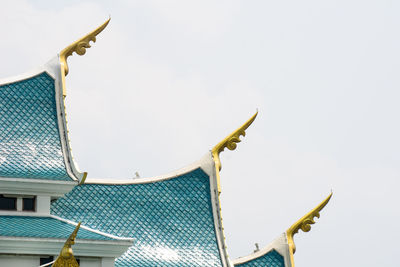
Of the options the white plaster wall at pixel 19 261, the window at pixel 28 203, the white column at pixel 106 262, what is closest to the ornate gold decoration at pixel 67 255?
the white plaster wall at pixel 19 261

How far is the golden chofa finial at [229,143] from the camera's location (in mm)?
36469

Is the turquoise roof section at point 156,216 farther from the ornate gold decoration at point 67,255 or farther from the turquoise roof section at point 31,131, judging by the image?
the ornate gold decoration at point 67,255

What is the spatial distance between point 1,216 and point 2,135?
242 cm

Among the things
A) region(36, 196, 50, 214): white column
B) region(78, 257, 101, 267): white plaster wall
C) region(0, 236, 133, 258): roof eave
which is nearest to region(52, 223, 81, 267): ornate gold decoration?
region(0, 236, 133, 258): roof eave

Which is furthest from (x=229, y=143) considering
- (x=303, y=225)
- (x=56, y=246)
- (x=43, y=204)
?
(x=56, y=246)

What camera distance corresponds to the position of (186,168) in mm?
36562

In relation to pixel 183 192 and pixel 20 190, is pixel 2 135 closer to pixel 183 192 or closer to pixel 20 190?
pixel 20 190

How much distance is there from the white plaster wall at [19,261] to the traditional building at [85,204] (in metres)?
0.02

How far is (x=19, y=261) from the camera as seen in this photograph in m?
31.5

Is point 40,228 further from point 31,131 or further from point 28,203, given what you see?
point 31,131

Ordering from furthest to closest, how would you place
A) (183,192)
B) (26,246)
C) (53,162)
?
1. (183,192)
2. (53,162)
3. (26,246)

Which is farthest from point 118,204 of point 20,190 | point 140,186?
point 20,190

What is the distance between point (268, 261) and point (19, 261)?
7712 mm

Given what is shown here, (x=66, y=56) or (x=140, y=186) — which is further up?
(x=66, y=56)
